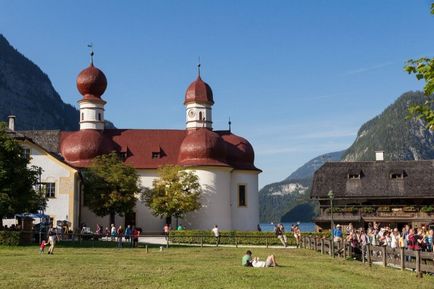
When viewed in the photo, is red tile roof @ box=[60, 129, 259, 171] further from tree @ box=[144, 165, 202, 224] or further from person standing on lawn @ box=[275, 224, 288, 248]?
person standing on lawn @ box=[275, 224, 288, 248]

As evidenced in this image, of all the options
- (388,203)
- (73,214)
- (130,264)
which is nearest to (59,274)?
(130,264)

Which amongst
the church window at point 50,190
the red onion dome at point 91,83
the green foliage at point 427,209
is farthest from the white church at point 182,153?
the green foliage at point 427,209

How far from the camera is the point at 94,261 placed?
26625mm

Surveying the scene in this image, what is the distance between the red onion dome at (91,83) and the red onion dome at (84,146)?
4.74 m

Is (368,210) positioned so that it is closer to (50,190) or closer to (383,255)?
(50,190)

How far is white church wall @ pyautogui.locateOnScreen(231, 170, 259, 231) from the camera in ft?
207

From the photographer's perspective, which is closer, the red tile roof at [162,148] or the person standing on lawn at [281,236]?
the person standing on lawn at [281,236]

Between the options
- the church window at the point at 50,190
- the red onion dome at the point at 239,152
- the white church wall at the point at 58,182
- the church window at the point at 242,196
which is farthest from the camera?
the red onion dome at the point at 239,152

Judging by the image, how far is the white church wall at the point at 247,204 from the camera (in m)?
63.0

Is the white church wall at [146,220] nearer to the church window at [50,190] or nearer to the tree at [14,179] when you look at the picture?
the church window at [50,190]

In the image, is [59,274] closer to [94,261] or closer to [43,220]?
[94,261]

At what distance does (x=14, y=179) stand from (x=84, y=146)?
25.7m

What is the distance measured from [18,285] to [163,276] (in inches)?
189

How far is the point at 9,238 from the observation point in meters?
35.1
